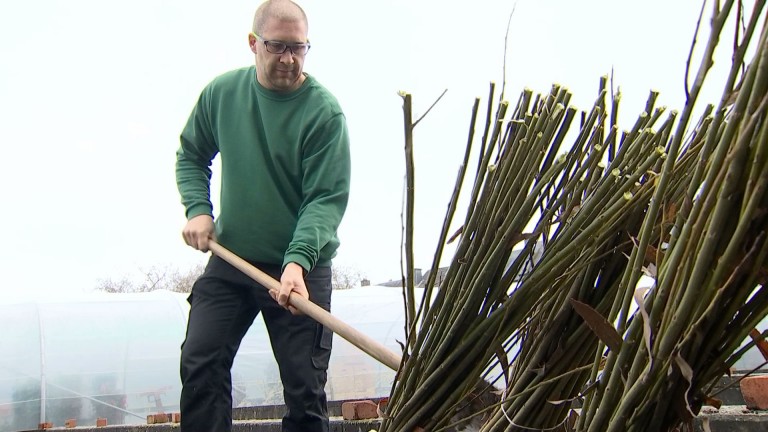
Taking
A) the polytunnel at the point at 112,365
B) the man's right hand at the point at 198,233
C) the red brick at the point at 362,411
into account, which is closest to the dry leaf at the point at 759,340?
the man's right hand at the point at 198,233

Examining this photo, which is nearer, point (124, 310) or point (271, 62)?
point (271, 62)

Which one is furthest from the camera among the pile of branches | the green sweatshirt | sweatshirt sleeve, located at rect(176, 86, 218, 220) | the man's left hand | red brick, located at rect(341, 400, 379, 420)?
red brick, located at rect(341, 400, 379, 420)

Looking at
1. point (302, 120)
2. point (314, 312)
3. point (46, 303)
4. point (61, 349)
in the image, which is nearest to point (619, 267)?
point (314, 312)

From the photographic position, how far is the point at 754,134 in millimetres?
921

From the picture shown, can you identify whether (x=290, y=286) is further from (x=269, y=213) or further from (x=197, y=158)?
(x=197, y=158)

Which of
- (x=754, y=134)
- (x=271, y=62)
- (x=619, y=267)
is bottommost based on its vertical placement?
(x=619, y=267)

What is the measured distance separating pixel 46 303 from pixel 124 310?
730 millimetres

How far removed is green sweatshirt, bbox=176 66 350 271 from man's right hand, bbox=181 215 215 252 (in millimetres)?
44

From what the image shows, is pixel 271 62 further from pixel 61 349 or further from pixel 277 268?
pixel 61 349

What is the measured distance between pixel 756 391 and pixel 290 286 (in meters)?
1.30

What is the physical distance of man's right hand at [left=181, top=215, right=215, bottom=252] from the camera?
2801 mm

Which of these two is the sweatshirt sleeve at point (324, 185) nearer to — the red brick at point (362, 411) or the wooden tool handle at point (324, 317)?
the wooden tool handle at point (324, 317)

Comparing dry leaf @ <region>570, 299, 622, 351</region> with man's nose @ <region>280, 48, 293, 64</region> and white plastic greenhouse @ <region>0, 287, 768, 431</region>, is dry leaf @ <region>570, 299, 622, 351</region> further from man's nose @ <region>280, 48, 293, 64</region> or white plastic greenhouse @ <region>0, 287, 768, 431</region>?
white plastic greenhouse @ <region>0, 287, 768, 431</region>

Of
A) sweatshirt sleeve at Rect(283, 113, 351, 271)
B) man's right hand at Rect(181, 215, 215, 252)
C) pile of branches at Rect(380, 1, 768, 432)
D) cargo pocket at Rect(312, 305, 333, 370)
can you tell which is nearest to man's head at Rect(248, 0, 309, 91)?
sweatshirt sleeve at Rect(283, 113, 351, 271)
